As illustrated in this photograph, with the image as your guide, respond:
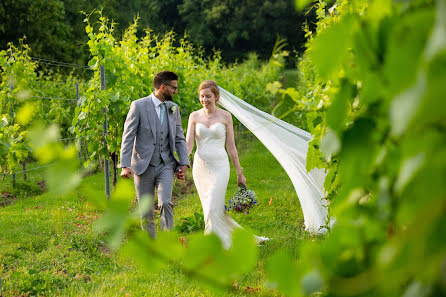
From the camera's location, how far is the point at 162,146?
5504mm

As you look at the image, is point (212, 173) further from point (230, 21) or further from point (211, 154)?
point (230, 21)

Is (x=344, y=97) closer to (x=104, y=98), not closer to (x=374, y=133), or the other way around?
(x=374, y=133)

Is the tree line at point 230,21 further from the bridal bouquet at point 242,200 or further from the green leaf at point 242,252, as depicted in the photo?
the green leaf at point 242,252

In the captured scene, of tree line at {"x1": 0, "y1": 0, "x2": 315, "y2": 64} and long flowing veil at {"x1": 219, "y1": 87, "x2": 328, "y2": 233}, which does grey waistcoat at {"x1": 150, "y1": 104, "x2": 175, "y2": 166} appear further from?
tree line at {"x1": 0, "y1": 0, "x2": 315, "y2": 64}

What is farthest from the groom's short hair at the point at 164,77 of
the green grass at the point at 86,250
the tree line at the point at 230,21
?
the tree line at the point at 230,21

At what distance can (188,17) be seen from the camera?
5459 cm

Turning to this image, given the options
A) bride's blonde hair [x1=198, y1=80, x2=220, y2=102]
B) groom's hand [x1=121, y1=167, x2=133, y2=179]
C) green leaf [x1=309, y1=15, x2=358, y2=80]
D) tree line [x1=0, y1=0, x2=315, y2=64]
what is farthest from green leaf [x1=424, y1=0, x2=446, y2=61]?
tree line [x1=0, y1=0, x2=315, y2=64]

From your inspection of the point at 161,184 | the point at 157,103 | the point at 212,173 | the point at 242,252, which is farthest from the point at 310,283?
the point at 212,173

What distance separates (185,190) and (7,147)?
607 cm

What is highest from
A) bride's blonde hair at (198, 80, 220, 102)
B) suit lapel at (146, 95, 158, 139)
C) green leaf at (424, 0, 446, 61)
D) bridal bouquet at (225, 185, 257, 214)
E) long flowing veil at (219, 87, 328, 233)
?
green leaf at (424, 0, 446, 61)

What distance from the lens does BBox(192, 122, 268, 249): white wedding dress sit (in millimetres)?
5711

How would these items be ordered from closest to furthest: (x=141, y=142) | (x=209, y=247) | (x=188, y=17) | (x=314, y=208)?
(x=209, y=247) < (x=141, y=142) < (x=314, y=208) < (x=188, y=17)

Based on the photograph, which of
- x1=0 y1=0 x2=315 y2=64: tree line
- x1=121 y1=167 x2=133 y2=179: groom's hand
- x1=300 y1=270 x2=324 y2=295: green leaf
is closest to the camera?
x1=300 y1=270 x2=324 y2=295: green leaf

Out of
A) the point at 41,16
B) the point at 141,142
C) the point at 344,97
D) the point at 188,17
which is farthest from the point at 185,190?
the point at 188,17
